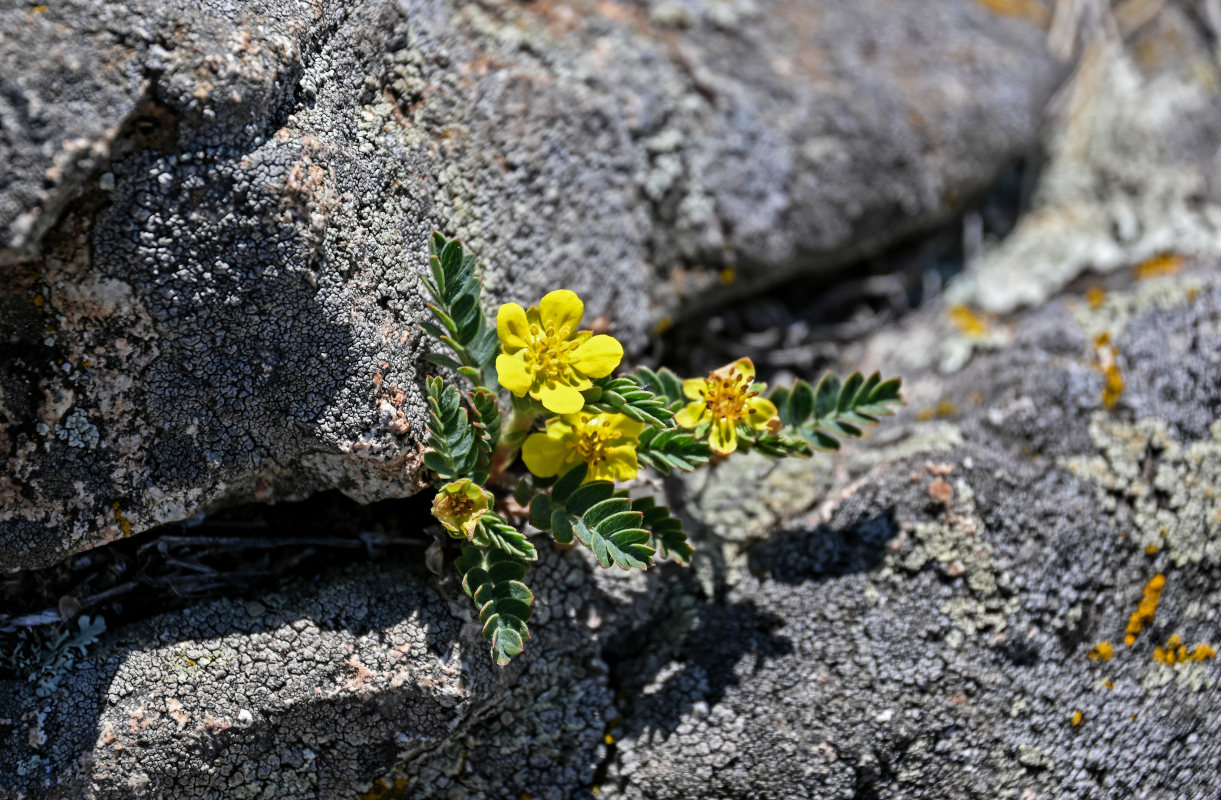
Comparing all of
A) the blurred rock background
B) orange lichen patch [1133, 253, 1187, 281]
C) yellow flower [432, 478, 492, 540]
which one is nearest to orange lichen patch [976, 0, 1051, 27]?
the blurred rock background

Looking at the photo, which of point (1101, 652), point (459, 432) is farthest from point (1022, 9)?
point (459, 432)

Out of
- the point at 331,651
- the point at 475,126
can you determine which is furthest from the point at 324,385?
the point at 475,126

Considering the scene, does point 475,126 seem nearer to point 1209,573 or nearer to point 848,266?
point 848,266

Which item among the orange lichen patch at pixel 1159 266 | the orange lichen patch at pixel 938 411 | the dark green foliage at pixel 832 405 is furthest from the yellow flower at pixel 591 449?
the orange lichen patch at pixel 1159 266

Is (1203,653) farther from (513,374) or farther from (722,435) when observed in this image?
(513,374)

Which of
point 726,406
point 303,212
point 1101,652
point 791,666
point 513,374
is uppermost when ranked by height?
point 303,212

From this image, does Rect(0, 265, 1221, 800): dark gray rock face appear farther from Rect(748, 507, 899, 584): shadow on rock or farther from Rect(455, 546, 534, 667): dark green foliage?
Rect(455, 546, 534, 667): dark green foliage

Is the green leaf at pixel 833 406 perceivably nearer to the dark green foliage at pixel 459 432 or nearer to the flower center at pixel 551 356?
the flower center at pixel 551 356
